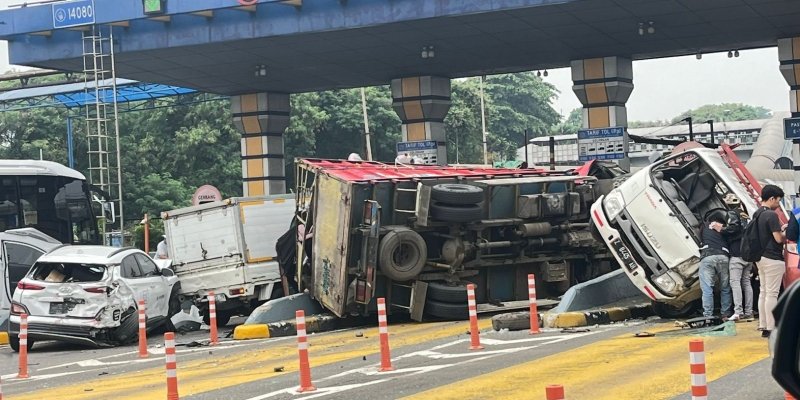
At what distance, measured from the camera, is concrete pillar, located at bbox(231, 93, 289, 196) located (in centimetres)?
3941

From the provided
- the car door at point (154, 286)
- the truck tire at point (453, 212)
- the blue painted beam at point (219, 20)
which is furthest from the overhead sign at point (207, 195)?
the truck tire at point (453, 212)

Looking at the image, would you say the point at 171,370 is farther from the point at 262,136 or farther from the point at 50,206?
the point at 262,136

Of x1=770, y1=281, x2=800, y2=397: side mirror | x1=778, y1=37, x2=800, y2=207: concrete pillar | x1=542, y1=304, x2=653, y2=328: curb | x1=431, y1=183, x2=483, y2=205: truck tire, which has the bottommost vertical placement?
x1=542, y1=304, x2=653, y2=328: curb

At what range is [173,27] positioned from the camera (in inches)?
1202

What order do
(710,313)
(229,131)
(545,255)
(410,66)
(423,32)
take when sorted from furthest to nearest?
1. (229,131)
2. (410,66)
3. (423,32)
4. (545,255)
5. (710,313)

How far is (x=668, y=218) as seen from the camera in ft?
48.9

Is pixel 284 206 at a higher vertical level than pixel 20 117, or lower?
lower

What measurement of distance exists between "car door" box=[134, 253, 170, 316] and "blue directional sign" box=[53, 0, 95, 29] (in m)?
13.4

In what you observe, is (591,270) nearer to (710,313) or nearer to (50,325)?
(710,313)

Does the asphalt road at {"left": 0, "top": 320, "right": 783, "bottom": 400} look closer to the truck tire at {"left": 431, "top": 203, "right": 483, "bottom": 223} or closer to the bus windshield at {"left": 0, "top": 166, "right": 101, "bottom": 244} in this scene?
the truck tire at {"left": 431, "top": 203, "right": 483, "bottom": 223}

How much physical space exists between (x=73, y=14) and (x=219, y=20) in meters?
4.55

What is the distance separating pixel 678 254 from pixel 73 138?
49246 millimetres

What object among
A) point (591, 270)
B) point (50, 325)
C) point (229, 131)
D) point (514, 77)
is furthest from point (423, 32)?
point (514, 77)

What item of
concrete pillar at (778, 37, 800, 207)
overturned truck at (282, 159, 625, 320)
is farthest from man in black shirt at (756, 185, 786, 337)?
concrete pillar at (778, 37, 800, 207)
